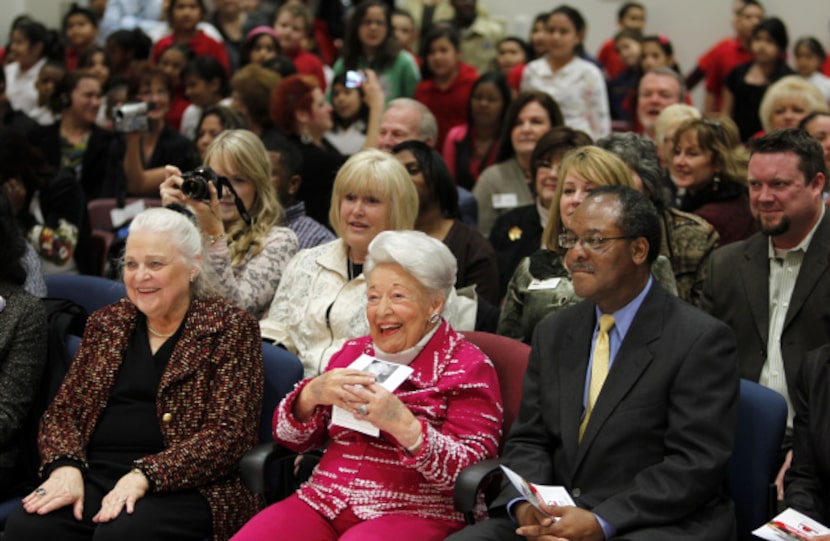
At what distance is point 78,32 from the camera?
9703 mm

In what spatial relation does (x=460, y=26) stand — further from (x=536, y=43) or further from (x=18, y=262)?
(x=18, y=262)

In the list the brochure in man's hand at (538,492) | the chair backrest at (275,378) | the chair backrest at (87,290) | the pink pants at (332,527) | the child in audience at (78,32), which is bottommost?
the pink pants at (332,527)

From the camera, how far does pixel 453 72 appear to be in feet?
26.0

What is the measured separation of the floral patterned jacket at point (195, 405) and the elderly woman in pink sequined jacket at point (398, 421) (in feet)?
0.69

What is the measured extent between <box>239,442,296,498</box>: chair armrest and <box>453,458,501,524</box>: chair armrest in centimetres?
59

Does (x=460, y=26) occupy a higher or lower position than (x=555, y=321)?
higher

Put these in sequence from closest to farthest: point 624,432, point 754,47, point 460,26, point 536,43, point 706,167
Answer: point 624,432 → point 706,167 → point 754,47 → point 536,43 → point 460,26

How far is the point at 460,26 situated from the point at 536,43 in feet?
3.43

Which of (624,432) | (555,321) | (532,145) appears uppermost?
(532,145)

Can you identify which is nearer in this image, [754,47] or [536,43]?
[754,47]

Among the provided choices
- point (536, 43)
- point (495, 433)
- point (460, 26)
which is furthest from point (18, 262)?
point (460, 26)

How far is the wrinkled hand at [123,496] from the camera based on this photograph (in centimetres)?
329

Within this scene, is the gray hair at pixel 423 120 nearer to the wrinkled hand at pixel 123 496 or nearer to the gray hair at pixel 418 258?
the gray hair at pixel 418 258

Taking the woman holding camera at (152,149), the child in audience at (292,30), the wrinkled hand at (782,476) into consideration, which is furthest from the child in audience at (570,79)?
the wrinkled hand at (782,476)
